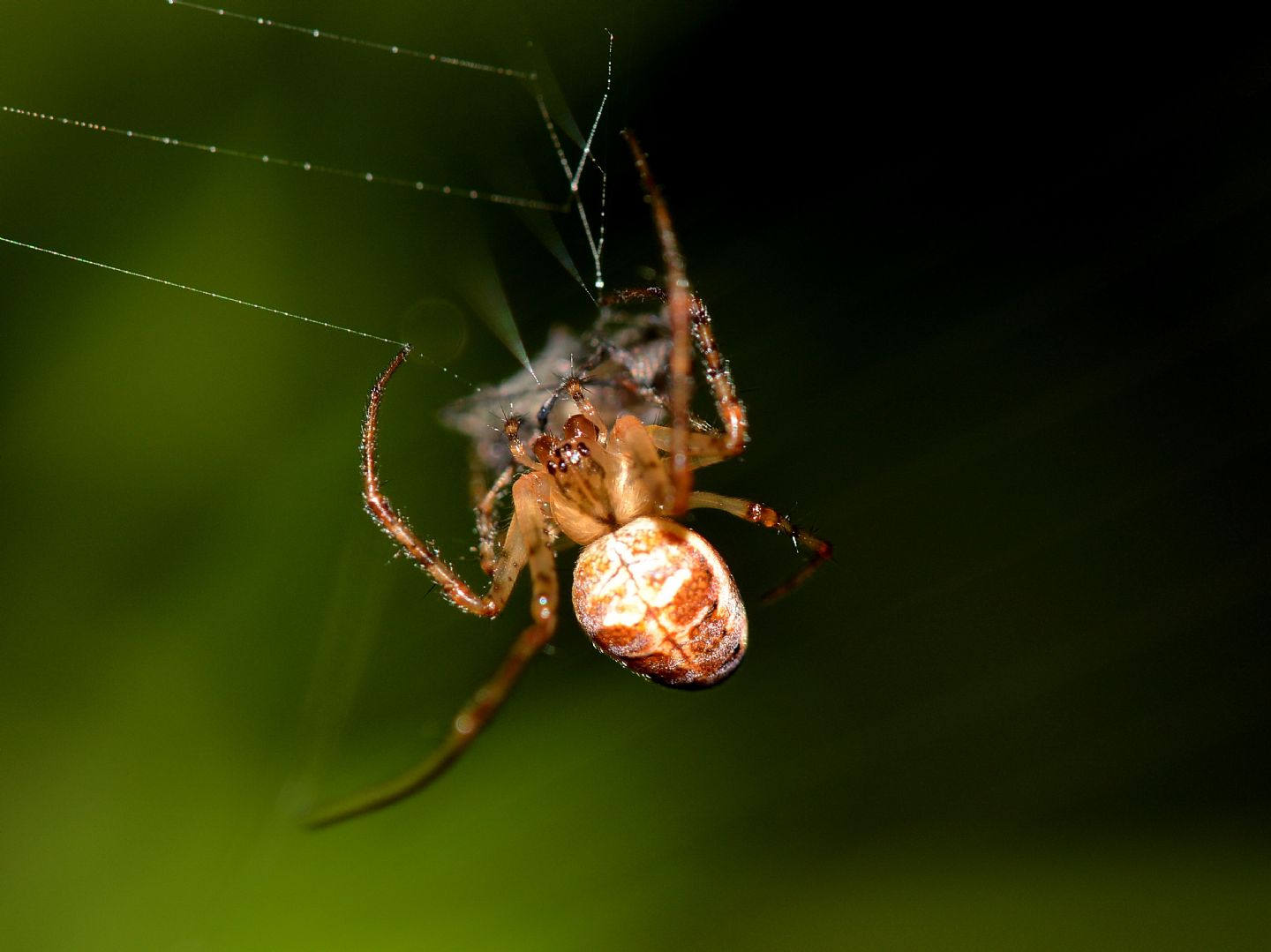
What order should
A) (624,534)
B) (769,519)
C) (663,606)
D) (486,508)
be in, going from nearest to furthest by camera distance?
(663,606), (624,534), (769,519), (486,508)

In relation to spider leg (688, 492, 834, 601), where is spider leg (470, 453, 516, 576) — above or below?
above

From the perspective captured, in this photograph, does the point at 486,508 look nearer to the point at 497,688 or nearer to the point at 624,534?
the point at 624,534

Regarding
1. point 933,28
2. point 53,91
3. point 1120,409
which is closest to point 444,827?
point 53,91

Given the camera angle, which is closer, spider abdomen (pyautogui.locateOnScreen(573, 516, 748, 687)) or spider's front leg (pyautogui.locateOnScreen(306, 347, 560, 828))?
spider's front leg (pyautogui.locateOnScreen(306, 347, 560, 828))

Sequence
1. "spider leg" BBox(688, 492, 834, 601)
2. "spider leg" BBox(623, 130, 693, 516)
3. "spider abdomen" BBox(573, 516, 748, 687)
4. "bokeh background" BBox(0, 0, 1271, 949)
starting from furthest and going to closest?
1. "bokeh background" BBox(0, 0, 1271, 949)
2. "spider leg" BBox(688, 492, 834, 601)
3. "spider abdomen" BBox(573, 516, 748, 687)
4. "spider leg" BBox(623, 130, 693, 516)

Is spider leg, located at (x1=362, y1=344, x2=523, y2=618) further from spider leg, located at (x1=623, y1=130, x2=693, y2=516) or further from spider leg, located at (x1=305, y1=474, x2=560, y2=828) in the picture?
spider leg, located at (x1=623, y1=130, x2=693, y2=516)

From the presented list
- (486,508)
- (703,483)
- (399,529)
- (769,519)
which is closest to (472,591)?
(399,529)

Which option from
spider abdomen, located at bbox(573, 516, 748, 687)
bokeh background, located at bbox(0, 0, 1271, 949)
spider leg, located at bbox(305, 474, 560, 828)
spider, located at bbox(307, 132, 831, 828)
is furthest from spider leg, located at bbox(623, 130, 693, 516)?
bokeh background, located at bbox(0, 0, 1271, 949)

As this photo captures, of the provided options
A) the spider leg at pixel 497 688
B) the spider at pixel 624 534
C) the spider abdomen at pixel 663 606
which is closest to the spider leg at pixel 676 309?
the spider at pixel 624 534

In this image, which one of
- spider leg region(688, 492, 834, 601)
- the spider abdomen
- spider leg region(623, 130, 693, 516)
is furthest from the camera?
spider leg region(688, 492, 834, 601)
